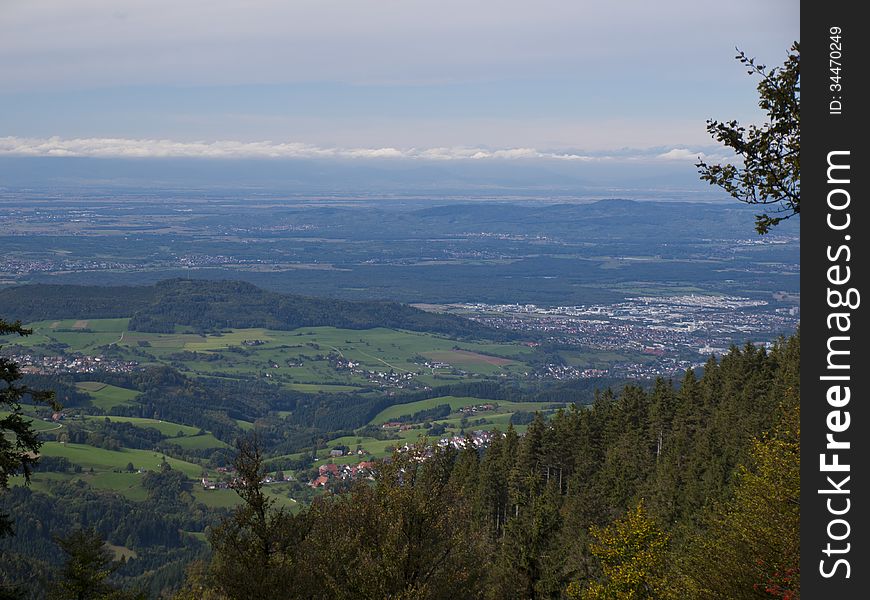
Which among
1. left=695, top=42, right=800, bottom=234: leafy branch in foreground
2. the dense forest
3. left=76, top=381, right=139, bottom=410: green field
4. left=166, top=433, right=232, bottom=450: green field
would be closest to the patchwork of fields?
left=166, top=433, right=232, bottom=450: green field

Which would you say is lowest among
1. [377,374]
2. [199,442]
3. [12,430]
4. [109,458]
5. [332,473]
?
[199,442]

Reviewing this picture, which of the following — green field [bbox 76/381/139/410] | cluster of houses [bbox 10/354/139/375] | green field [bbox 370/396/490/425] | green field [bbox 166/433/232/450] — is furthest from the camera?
cluster of houses [bbox 10/354/139/375]

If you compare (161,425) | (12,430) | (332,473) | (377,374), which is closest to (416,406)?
(377,374)

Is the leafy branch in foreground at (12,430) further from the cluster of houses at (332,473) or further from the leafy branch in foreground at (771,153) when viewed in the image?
the cluster of houses at (332,473)

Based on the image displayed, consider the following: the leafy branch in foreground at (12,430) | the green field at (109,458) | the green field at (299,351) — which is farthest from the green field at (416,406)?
the leafy branch in foreground at (12,430)

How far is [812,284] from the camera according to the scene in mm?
7387

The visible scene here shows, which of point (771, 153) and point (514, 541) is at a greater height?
point (771, 153)

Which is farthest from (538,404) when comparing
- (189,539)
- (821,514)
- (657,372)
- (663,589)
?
(821,514)

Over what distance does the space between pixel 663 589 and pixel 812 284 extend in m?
14.1

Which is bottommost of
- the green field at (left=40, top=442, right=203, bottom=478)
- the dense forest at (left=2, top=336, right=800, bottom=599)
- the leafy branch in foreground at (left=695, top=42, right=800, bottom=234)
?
the green field at (left=40, top=442, right=203, bottom=478)

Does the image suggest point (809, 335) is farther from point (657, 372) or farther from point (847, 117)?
point (657, 372)

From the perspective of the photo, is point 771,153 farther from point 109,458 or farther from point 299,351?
point 299,351

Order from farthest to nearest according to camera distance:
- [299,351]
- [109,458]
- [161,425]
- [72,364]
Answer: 1. [299,351]
2. [72,364]
3. [161,425]
4. [109,458]

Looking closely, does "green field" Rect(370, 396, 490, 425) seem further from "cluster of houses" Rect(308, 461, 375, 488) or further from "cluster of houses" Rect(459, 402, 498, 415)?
"cluster of houses" Rect(308, 461, 375, 488)
